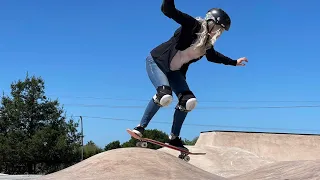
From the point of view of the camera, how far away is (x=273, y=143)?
25.0 metres

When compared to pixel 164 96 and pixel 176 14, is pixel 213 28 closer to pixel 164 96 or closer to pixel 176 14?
pixel 176 14

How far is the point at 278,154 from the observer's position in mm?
24688

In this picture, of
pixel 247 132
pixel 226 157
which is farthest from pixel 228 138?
pixel 226 157

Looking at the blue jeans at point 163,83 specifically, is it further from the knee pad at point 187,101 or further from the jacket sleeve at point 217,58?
the jacket sleeve at point 217,58

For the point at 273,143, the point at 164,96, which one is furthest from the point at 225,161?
the point at 164,96

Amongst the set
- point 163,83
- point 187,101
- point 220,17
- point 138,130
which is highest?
point 220,17

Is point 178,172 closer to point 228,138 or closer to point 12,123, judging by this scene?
point 228,138

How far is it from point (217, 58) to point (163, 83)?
1.10 m

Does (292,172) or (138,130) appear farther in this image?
(138,130)

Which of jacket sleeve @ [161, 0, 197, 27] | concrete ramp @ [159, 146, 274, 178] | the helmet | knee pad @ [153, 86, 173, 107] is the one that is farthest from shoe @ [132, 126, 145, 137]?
concrete ramp @ [159, 146, 274, 178]

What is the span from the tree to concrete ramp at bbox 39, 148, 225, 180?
34.8m

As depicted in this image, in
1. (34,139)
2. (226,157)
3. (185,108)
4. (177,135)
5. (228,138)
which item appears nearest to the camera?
(185,108)

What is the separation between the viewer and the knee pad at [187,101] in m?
6.09

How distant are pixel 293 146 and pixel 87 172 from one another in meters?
22.3
